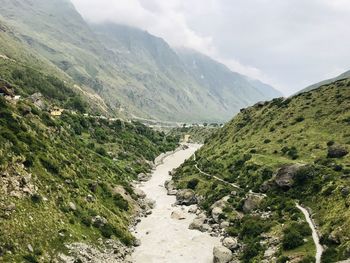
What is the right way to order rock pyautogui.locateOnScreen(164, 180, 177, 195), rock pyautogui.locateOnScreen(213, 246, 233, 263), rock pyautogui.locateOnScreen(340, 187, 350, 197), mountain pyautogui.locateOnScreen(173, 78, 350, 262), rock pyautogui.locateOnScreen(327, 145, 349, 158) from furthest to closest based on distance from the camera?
rock pyautogui.locateOnScreen(164, 180, 177, 195), rock pyautogui.locateOnScreen(327, 145, 349, 158), rock pyautogui.locateOnScreen(340, 187, 350, 197), rock pyautogui.locateOnScreen(213, 246, 233, 263), mountain pyautogui.locateOnScreen(173, 78, 350, 262)

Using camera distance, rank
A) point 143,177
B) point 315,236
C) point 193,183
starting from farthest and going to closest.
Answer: point 143,177, point 193,183, point 315,236

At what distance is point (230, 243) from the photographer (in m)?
84.6

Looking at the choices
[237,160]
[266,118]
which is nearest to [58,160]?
[237,160]

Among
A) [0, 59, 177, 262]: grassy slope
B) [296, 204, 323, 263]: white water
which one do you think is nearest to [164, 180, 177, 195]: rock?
[0, 59, 177, 262]: grassy slope

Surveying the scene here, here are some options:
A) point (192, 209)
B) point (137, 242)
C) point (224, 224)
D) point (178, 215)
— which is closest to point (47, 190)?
point (137, 242)

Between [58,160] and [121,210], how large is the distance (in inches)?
754

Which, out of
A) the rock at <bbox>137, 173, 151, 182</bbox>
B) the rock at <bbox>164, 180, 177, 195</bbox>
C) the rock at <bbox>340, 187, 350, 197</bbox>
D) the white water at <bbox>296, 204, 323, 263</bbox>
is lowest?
the rock at <bbox>137, 173, 151, 182</bbox>

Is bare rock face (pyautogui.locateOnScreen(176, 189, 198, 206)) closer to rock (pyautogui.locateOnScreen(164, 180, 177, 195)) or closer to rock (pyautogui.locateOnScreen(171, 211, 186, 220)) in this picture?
rock (pyautogui.locateOnScreen(164, 180, 177, 195))

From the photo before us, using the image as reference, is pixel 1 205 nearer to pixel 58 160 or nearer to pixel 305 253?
pixel 58 160

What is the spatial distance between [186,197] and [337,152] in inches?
1707

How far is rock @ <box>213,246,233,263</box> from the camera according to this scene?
253ft

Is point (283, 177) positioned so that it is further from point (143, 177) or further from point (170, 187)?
point (143, 177)

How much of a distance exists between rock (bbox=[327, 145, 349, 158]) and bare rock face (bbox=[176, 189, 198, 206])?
3885cm

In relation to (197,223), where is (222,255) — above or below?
above
